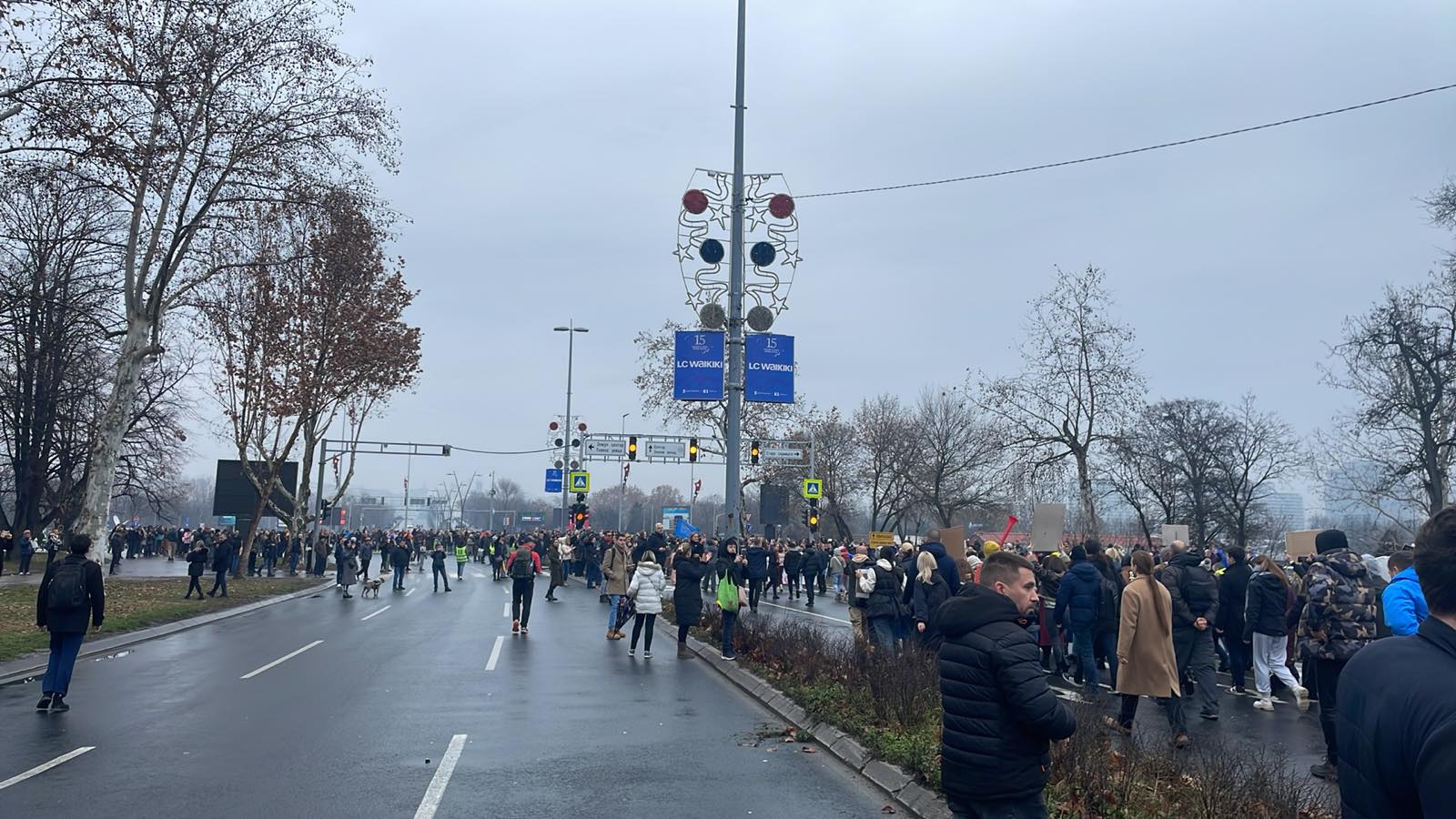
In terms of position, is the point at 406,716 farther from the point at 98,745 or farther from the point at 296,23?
the point at 296,23

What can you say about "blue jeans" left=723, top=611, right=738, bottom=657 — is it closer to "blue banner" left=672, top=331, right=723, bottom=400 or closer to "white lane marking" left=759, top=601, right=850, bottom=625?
"blue banner" left=672, top=331, right=723, bottom=400

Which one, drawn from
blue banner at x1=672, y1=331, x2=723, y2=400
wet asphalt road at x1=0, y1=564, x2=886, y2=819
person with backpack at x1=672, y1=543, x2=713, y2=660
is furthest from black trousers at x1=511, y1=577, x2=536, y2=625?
blue banner at x1=672, y1=331, x2=723, y2=400

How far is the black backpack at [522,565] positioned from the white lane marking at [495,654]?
129 centimetres

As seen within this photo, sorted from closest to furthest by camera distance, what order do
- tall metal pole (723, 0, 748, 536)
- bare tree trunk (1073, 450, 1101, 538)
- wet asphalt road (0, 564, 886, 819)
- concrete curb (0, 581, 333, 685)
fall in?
wet asphalt road (0, 564, 886, 819), concrete curb (0, 581, 333, 685), tall metal pole (723, 0, 748, 536), bare tree trunk (1073, 450, 1101, 538)

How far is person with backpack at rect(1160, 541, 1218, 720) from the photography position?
11328 millimetres

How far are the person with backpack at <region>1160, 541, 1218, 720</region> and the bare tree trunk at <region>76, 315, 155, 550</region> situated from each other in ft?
75.8

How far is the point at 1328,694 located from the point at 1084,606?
3929 mm

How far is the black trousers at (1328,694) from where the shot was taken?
28.7ft

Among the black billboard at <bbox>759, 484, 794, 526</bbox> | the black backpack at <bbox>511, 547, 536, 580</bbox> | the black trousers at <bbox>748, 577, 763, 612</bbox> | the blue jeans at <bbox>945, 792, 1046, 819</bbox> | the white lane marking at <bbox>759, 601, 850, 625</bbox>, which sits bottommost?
the white lane marking at <bbox>759, 601, 850, 625</bbox>

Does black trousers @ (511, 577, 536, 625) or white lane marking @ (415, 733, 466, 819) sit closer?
white lane marking @ (415, 733, 466, 819)

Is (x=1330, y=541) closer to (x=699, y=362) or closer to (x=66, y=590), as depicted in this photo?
(x=699, y=362)

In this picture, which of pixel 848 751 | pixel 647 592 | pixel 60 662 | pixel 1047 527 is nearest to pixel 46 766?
pixel 60 662

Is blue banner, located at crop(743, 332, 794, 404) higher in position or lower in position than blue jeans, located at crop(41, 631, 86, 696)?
higher

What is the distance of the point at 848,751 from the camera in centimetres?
945
